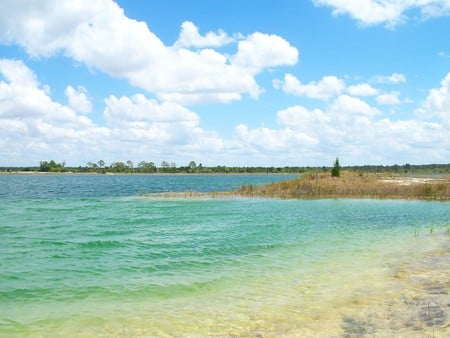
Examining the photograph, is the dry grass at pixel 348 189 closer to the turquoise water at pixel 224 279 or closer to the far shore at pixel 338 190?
the far shore at pixel 338 190

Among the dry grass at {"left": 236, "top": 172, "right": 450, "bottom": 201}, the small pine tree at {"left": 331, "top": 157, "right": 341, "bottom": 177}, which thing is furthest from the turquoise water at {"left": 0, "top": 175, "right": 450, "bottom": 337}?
the small pine tree at {"left": 331, "top": 157, "right": 341, "bottom": 177}

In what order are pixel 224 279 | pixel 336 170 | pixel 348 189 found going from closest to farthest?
pixel 224 279
pixel 348 189
pixel 336 170

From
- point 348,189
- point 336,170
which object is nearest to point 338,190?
point 348,189

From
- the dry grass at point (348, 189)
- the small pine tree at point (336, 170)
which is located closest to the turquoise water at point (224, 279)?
the dry grass at point (348, 189)

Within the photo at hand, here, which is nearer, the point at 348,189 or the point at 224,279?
the point at 224,279

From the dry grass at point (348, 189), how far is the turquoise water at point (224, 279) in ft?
86.2

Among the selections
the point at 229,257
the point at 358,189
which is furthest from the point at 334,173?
the point at 229,257

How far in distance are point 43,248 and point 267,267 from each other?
12.5 meters

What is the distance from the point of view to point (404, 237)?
26.6 m

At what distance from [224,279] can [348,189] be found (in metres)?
49.1

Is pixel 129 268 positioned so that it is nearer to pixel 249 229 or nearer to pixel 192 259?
pixel 192 259

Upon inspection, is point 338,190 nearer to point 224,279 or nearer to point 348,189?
point 348,189

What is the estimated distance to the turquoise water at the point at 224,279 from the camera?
36.8 feet

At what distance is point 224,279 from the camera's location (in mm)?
16516
